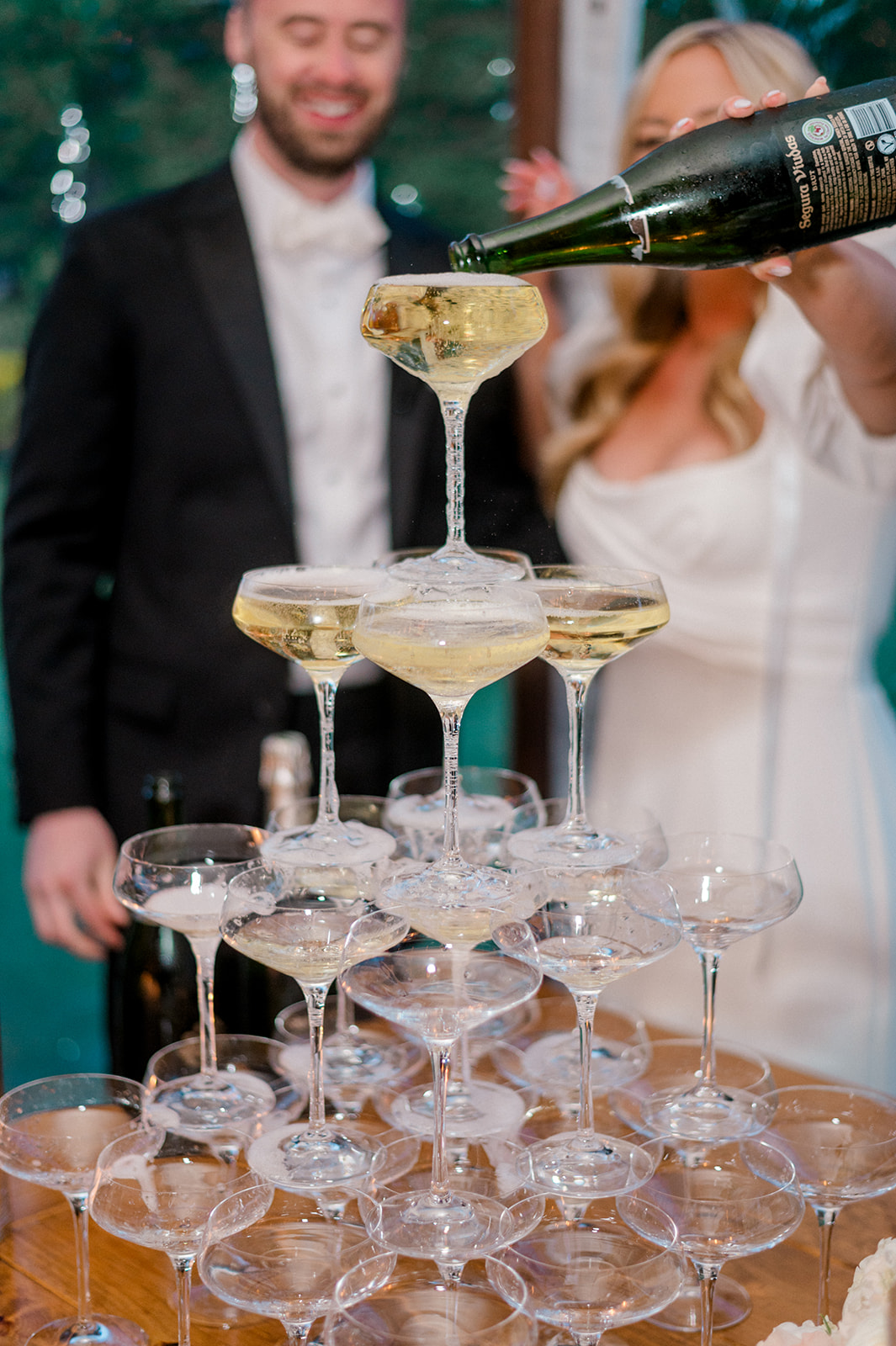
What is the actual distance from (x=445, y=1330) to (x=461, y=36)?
220cm

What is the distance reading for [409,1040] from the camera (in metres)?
1.12

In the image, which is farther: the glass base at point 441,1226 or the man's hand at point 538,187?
the man's hand at point 538,187

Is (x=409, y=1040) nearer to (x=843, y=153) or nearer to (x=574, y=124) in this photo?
(x=843, y=153)

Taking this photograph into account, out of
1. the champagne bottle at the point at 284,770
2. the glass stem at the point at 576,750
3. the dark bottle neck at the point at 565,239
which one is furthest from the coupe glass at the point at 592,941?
the champagne bottle at the point at 284,770

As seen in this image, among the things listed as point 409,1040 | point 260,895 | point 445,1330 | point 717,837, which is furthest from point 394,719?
point 445,1330

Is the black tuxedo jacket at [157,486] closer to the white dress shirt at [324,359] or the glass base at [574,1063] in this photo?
the white dress shirt at [324,359]

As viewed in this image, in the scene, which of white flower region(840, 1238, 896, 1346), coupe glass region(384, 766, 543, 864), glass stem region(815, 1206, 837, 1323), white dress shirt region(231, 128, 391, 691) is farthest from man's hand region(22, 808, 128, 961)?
white flower region(840, 1238, 896, 1346)

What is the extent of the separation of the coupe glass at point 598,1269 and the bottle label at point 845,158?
0.69 meters

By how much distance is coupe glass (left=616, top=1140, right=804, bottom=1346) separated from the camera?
0.76m

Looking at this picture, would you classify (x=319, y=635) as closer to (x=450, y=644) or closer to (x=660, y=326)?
(x=450, y=644)

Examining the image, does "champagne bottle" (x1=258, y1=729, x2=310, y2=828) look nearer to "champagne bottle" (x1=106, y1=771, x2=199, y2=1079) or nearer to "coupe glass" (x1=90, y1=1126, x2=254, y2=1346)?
"champagne bottle" (x1=106, y1=771, x2=199, y2=1079)

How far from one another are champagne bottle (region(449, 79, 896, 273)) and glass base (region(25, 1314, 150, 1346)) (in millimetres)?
758

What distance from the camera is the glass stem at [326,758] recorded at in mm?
907

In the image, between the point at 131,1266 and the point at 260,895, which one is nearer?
the point at 260,895
